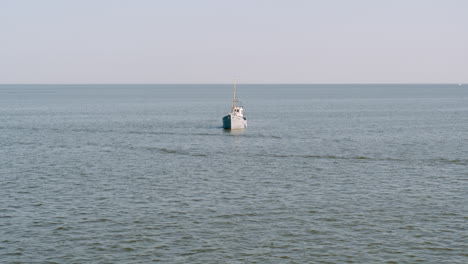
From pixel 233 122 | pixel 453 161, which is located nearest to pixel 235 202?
pixel 453 161

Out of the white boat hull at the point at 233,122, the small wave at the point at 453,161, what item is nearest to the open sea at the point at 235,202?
the small wave at the point at 453,161

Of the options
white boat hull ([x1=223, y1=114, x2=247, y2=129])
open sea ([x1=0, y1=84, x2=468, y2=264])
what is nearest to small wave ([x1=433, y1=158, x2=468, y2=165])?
open sea ([x1=0, y1=84, x2=468, y2=264])

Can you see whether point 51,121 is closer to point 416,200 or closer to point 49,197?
point 49,197

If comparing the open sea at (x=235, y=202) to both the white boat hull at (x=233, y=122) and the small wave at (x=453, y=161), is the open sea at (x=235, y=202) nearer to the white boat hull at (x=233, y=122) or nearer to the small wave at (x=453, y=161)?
the small wave at (x=453, y=161)

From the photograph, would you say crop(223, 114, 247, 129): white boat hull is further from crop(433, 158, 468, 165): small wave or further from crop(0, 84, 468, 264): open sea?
crop(433, 158, 468, 165): small wave

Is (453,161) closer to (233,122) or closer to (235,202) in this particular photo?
(235,202)

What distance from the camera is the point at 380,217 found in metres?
37.5

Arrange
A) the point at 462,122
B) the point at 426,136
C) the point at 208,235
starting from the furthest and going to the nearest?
1. the point at 462,122
2. the point at 426,136
3. the point at 208,235

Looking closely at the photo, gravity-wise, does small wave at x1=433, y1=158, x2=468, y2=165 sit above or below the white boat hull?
below

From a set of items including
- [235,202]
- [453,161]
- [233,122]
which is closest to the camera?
[235,202]

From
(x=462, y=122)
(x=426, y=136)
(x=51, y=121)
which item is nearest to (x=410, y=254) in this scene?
(x=426, y=136)

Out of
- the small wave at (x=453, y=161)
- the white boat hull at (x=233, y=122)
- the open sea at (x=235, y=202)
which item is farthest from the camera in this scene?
the white boat hull at (x=233, y=122)

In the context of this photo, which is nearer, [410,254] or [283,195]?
[410,254]

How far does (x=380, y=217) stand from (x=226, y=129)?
6350 centimetres
